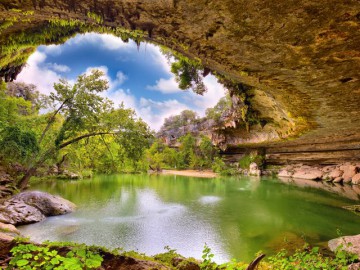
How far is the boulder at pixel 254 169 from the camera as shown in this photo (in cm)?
2525

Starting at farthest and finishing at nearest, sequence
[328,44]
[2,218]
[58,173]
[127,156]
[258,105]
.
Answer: [58,173] → [127,156] → [258,105] → [2,218] → [328,44]

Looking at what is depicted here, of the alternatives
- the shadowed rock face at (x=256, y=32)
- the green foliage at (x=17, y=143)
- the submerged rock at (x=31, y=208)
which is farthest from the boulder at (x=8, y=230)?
the green foliage at (x=17, y=143)

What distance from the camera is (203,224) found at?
8188 mm

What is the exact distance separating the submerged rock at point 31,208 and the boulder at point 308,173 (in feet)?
63.3

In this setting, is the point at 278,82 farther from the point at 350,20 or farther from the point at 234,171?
the point at 234,171

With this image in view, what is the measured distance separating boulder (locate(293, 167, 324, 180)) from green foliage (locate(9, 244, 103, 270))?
21944 millimetres

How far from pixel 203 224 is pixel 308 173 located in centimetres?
1729

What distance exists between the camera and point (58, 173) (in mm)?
21562

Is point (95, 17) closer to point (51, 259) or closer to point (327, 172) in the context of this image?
point (51, 259)

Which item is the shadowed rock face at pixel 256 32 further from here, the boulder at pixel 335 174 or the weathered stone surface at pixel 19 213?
the boulder at pixel 335 174

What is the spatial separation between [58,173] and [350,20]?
23.5 meters

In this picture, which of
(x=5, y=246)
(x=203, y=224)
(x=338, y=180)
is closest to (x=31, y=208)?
(x=203, y=224)

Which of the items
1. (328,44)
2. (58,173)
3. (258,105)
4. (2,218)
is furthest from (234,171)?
(328,44)

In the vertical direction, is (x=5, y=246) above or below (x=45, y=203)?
above
